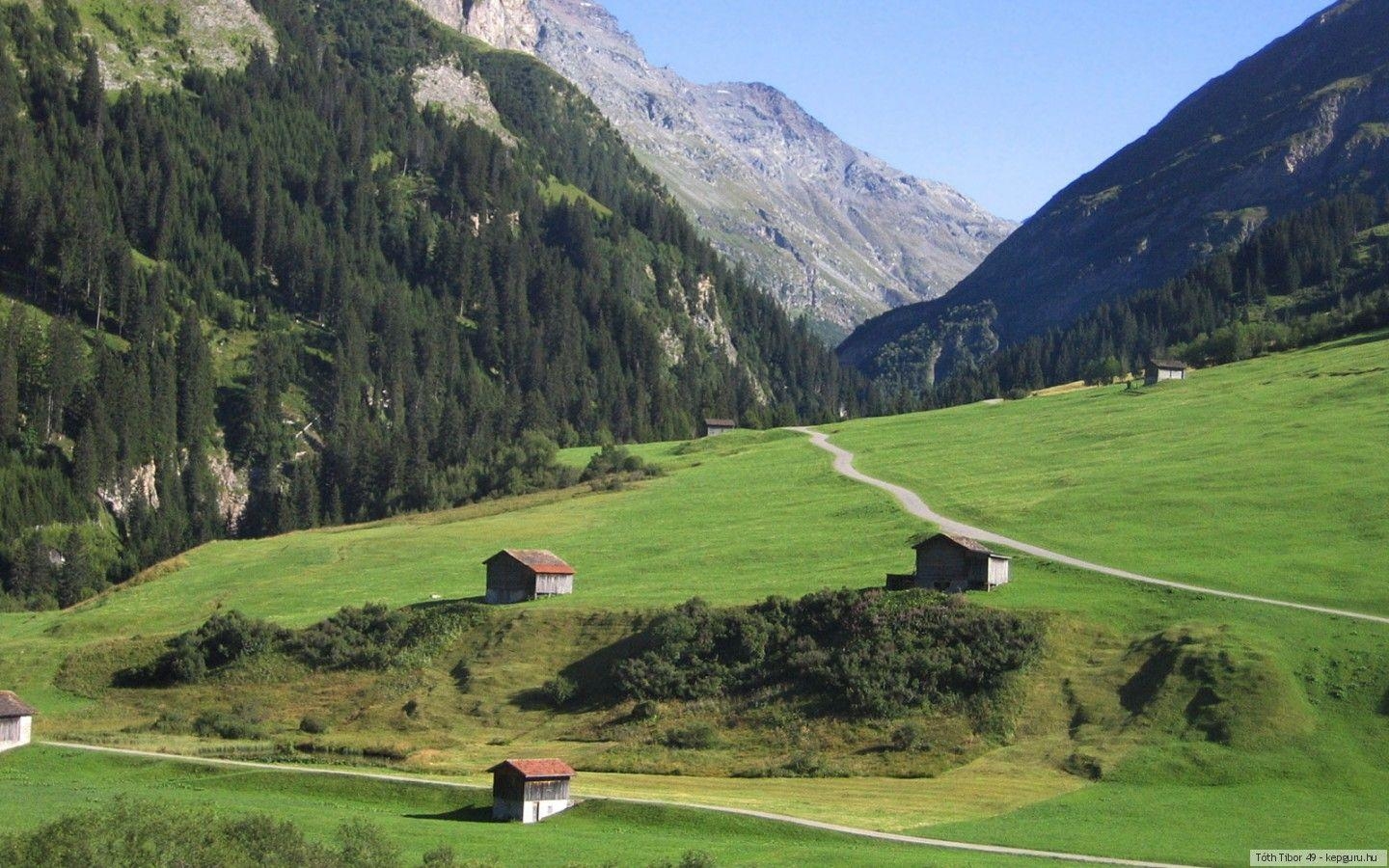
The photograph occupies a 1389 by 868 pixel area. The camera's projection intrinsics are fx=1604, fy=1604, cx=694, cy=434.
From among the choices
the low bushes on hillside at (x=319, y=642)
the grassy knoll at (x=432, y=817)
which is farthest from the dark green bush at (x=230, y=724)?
the grassy knoll at (x=432, y=817)

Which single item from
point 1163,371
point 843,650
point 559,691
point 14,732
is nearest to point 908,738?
point 843,650

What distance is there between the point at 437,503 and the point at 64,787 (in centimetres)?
10947

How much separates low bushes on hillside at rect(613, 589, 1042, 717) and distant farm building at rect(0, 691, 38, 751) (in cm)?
3143

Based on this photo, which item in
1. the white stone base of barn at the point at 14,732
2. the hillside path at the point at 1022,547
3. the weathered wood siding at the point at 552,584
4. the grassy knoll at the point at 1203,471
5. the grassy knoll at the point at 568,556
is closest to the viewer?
the white stone base of barn at the point at 14,732

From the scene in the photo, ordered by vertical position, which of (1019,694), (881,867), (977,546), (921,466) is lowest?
(881,867)

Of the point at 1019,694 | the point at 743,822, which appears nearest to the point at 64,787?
the point at 743,822

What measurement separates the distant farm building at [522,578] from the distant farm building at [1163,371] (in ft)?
305

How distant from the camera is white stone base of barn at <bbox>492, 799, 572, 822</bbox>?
66.9 meters

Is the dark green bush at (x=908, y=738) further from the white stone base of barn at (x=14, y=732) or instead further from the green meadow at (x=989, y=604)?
the white stone base of barn at (x=14, y=732)

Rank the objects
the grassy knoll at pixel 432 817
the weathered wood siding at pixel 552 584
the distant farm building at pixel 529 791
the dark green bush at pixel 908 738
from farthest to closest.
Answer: the weathered wood siding at pixel 552 584, the dark green bush at pixel 908 738, the distant farm building at pixel 529 791, the grassy knoll at pixel 432 817

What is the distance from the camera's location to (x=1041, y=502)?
11888cm

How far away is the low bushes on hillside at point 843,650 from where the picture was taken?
8419 cm

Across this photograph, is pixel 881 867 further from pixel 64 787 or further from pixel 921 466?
pixel 921 466

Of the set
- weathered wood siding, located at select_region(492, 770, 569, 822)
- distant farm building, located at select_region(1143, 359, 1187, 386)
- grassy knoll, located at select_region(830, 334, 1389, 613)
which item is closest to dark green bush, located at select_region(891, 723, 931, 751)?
weathered wood siding, located at select_region(492, 770, 569, 822)
